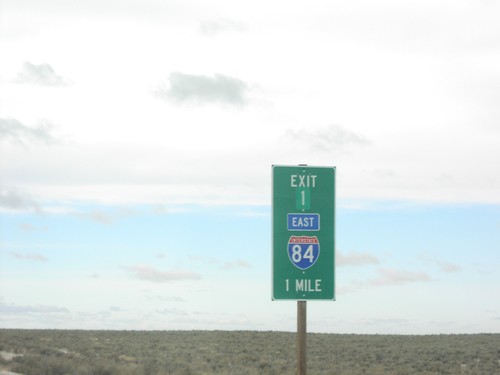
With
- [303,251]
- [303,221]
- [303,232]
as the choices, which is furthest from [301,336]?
[303,221]

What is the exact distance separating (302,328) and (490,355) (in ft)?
125

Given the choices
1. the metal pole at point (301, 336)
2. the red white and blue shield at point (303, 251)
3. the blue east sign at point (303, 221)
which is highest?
the blue east sign at point (303, 221)

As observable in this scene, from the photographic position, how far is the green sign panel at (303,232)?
13.0 metres

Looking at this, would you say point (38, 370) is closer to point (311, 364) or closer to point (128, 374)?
point (128, 374)

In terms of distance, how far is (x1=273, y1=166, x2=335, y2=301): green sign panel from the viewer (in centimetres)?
1303

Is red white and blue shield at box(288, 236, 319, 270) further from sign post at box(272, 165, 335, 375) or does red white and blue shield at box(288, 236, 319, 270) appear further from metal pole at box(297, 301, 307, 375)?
metal pole at box(297, 301, 307, 375)

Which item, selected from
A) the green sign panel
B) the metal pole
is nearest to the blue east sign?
the green sign panel

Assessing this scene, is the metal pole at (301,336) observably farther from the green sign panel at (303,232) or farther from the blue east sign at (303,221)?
the blue east sign at (303,221)

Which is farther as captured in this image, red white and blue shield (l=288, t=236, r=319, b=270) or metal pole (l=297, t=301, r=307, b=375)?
metal pole (l=297, t=301, r=307, b=375)

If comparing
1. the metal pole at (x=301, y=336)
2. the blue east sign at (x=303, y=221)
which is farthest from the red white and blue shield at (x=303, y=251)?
the metal pole at (x=301, y=336)

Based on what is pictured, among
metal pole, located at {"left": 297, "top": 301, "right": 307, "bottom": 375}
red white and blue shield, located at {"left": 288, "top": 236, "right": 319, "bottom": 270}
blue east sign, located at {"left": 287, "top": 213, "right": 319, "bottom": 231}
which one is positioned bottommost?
metal pole, located at {"left": 297, "top": 301, "right": 307, "bottom": 375}

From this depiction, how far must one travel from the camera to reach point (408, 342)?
6162 cm

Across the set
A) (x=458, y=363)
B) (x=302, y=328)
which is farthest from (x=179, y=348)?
(x=302, y=328)

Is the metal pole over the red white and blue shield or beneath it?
beneath
